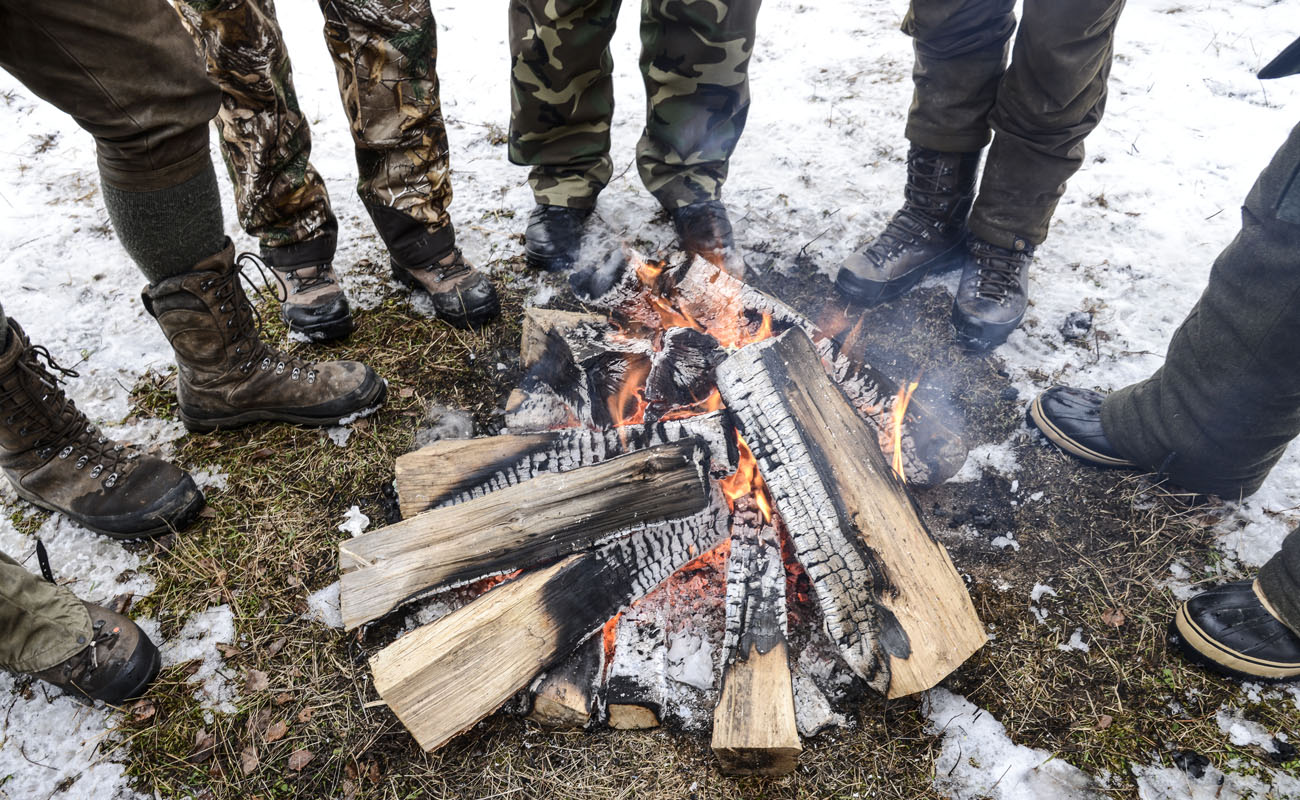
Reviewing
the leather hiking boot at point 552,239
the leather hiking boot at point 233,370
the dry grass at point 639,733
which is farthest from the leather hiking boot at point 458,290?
the dry grass at point 639,733

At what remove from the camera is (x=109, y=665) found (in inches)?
76.2

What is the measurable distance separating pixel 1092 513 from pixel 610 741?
6.14ft

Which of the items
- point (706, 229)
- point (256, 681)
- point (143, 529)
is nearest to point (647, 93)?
point (706, 229)

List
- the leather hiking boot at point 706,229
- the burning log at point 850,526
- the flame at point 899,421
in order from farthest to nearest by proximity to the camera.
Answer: the leather hiking boot at point 706,229 → the flame at point 899,421 → the burning log at point 850,526

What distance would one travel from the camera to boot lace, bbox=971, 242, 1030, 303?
288 centimetres

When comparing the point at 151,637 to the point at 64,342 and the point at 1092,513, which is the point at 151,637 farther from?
the point at 1092,513

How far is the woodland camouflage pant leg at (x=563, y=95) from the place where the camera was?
294cm

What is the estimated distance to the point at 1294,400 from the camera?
2.05 metres

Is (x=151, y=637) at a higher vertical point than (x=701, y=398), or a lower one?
lower

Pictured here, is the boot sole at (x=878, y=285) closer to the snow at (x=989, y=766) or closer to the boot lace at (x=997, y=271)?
the boot lace at (x=997, y=271)

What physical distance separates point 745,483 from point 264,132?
2.43 meters

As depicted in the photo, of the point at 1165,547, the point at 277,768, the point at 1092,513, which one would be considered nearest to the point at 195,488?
the point at 277,768

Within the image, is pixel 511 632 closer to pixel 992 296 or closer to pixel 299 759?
pixel 299 759

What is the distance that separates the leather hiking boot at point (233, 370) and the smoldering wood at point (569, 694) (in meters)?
1.45
